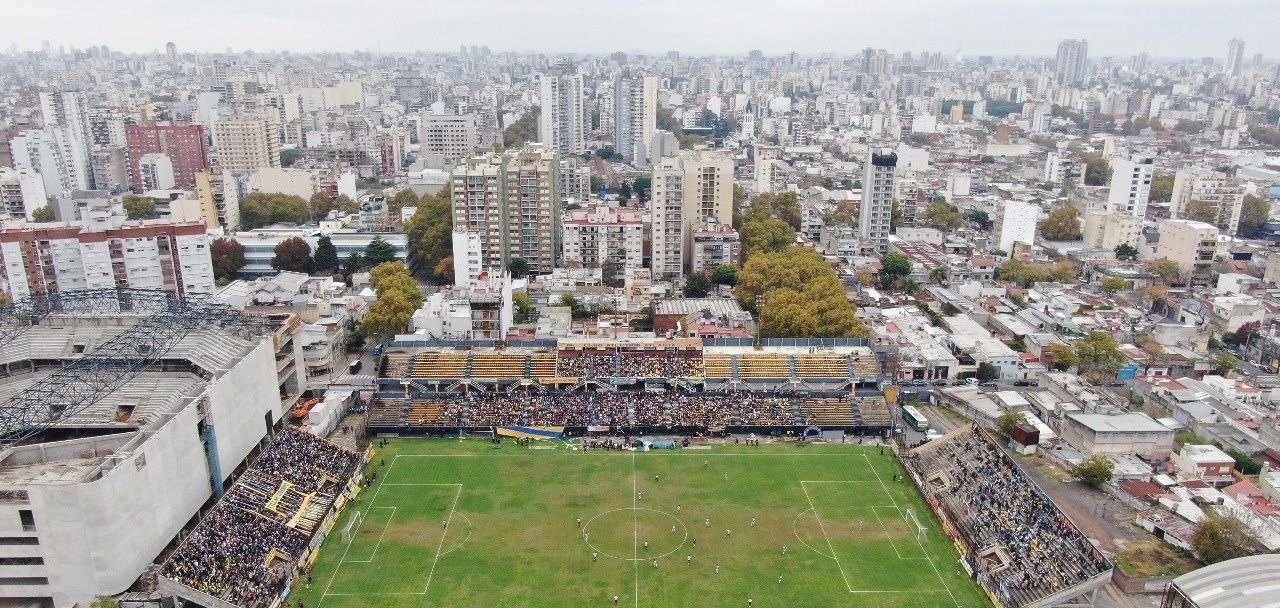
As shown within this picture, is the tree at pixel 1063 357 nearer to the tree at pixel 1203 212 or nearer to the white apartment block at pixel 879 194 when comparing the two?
the white apartment block at pixel 879 194

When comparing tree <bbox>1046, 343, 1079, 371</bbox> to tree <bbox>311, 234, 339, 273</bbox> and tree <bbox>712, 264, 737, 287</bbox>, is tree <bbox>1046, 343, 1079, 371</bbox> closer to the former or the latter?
tree <bbox>712, 264, 737, 287</bbox>

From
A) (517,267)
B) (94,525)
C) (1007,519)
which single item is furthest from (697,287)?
(94,525)

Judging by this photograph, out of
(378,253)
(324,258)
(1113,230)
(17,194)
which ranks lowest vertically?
(324,258)

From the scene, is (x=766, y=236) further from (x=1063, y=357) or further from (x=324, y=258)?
(x=324, y=258)

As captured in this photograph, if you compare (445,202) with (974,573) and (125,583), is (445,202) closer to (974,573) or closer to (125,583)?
(125,583)

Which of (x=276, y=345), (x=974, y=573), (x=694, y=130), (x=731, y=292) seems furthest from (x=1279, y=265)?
(x=694, y=130)
